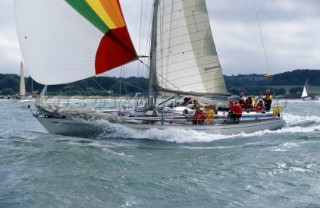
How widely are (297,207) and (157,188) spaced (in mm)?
2707

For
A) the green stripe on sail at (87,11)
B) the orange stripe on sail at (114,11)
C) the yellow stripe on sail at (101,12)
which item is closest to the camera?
the green stripe on sail at (87,11)

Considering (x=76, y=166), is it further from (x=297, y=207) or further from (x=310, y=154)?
(x=310, y=154)

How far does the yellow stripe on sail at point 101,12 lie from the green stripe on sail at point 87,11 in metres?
0.09

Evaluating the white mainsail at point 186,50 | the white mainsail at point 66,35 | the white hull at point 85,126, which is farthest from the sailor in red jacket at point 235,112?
the white mainsail at point 66,35

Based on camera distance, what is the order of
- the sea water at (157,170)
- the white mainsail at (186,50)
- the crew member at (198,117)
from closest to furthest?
the sea water at (157,170), the crew member at (198,117), the white mainsail at (186,50)

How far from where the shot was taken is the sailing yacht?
1539 cm

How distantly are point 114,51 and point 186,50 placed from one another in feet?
12.6

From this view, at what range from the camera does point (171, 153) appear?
14.5 m

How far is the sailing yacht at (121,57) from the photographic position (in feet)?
50.5

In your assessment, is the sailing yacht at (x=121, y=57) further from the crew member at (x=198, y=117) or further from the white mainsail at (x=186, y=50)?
the crew member at (x=198, y=117)

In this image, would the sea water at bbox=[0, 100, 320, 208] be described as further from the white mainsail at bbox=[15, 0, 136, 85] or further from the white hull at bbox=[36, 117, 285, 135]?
the white mainsail at bbox=[15, 0, 136, 85]

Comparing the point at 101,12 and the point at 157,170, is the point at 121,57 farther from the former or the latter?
the point at 157,170

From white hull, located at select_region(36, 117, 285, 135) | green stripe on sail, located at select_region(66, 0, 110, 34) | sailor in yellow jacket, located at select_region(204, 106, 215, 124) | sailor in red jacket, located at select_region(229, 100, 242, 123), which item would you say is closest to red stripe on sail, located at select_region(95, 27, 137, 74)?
green stripe on sail, located at select_region(66, 0, 110, 34)

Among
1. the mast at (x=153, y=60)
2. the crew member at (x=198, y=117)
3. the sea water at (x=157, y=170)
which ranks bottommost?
the sea water at (x=157, y=170)
